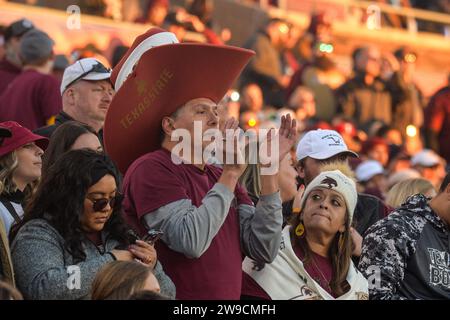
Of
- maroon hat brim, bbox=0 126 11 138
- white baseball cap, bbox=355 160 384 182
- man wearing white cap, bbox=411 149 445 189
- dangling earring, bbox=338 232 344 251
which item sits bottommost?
man wearing white cap, bbox=411 149 445 189

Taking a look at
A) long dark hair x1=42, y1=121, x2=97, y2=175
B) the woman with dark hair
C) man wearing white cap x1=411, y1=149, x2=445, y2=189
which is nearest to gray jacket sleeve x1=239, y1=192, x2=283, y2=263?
the woman with dark hair

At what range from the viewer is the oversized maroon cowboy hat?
7.37 metres

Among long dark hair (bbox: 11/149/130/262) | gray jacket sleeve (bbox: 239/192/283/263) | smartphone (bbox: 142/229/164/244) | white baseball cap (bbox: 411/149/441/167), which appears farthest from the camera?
white baseball cap (bbox: 411/149/441/167)

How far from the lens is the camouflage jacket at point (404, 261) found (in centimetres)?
770

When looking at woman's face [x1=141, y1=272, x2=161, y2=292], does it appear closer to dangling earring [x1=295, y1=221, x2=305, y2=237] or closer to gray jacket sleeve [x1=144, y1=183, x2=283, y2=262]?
gray jacket sleeve [x1=144, y1=183, x2=283, y2=262]

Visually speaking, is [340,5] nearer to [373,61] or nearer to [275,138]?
Result: [373,61]

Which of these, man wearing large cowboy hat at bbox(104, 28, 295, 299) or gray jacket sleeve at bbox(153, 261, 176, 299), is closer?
gray jacket sleeve at bbox(153, 261, 176, 299)

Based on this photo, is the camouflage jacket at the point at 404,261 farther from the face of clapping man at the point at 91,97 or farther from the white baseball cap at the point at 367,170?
the white baseball cap at the point at 367,170

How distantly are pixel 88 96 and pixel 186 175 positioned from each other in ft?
6.47

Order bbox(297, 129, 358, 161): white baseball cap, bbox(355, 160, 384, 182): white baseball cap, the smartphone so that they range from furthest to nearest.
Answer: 1. bbox(355, 160, 384, 182): white baseball cap
2. bbox(297, 129, 358, 161): white baseball cap
3. the smartphone

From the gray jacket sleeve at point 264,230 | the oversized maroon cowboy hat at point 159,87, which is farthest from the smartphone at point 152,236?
the oversized maroon cowboy hat at point 159,87

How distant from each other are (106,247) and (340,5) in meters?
17.3

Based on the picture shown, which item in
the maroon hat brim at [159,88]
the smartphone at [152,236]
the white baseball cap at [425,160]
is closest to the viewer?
the smartphone at [152,236]
